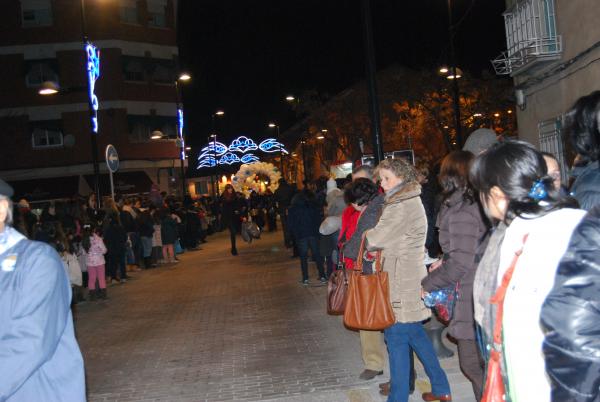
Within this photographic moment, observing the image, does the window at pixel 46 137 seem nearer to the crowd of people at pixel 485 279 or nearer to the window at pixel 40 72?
the window at pixel 40 72

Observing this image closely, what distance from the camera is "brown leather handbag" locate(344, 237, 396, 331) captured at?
16.5 feet

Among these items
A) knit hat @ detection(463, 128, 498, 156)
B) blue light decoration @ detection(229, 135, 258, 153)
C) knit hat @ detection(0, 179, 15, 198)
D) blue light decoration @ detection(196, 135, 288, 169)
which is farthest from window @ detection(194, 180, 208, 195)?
knit hat @ detection(0, 179, 15, 198)

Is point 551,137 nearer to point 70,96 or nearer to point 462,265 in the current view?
point 462,265

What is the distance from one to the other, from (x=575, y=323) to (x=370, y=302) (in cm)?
318

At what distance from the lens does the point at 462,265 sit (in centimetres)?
426

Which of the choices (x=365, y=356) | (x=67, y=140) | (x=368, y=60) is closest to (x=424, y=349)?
(x=365, y=356)

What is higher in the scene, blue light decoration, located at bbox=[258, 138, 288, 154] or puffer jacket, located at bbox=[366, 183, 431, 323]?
blue light decoration, located at bbox=[258, 138, 288, 154]

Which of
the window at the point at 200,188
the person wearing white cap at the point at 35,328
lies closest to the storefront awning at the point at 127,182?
the window at the point at 200,188

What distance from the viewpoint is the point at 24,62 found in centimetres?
3189

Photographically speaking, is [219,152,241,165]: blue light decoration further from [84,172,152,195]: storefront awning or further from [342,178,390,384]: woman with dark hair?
[342,178,390,384]: woman with dark hair

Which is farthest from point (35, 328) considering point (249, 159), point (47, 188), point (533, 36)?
point (249, 159)

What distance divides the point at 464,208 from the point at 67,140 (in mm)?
29970

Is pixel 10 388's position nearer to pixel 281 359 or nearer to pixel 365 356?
pixel 365 356

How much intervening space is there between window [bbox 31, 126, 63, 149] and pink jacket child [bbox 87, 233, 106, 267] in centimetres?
2216
